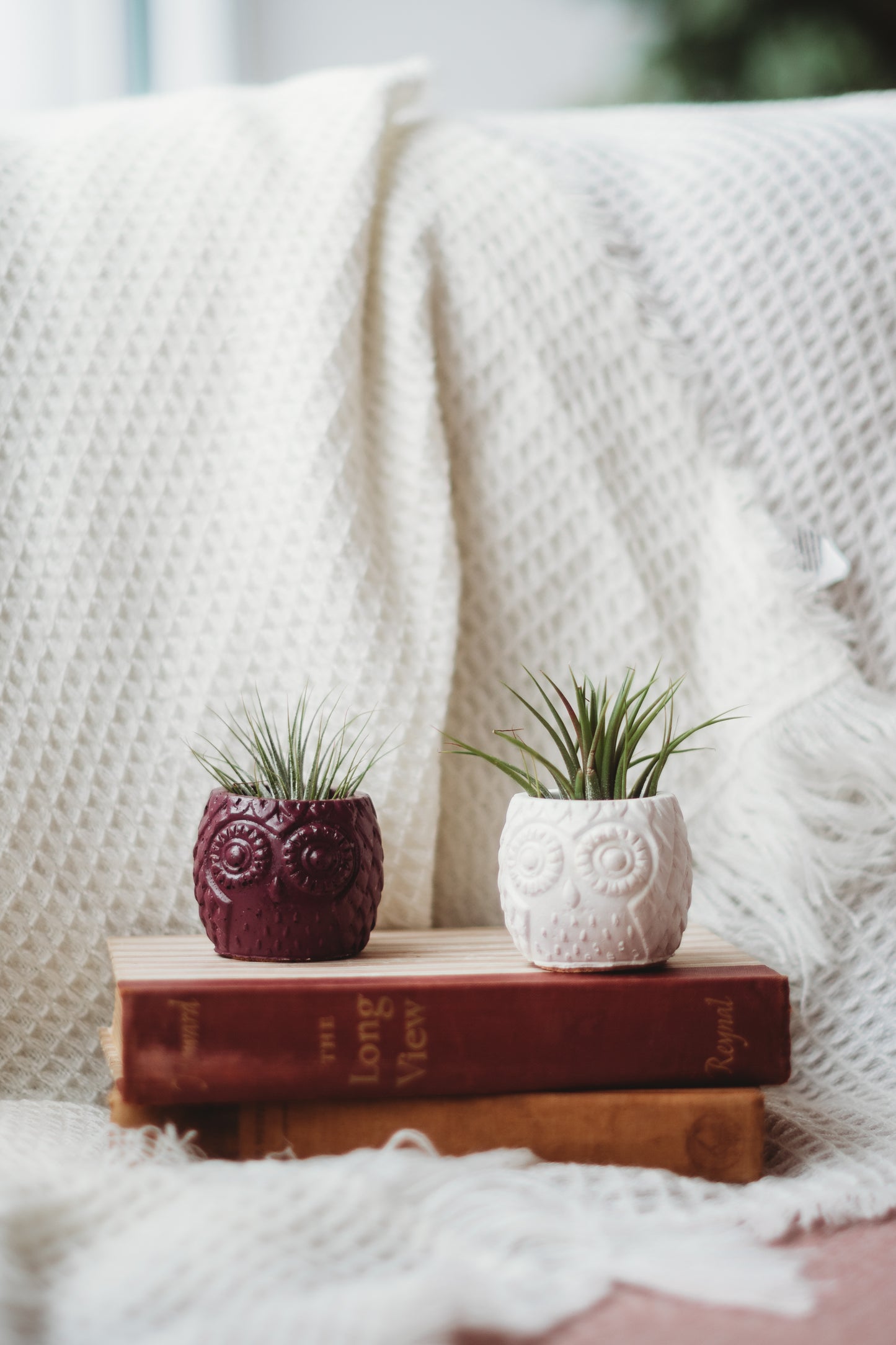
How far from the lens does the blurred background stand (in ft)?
6.75

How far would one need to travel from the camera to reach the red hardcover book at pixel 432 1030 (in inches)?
23.5

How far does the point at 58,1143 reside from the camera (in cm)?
62

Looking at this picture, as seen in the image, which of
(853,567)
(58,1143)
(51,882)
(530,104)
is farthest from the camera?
(530,104)

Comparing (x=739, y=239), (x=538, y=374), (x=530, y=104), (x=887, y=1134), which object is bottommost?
(x=887, y=1134)

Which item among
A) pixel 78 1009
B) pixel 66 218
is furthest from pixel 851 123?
pixel 78 1009

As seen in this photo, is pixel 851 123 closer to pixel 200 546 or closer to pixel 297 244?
pixel 297 244

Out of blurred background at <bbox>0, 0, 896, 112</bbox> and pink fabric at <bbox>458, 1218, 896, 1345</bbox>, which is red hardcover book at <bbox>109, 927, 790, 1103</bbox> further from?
blurred background at <bbox>0, 0, 896, 112</bbox>

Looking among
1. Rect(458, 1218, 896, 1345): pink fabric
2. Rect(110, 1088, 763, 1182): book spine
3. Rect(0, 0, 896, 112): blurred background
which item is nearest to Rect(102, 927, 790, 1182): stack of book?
Rect(110, 1088, 763, 1182): book spine

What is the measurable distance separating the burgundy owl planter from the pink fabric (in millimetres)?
246

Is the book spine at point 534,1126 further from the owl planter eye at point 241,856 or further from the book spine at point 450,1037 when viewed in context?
the owl planter eye at point 241,856

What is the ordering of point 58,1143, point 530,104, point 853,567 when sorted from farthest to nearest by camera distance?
1. point 530,104
2. point 853,567
3. point 58,1143

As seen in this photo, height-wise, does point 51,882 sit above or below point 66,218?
below

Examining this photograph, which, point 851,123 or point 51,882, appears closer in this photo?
point 51,882

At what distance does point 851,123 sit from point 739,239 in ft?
0.53
